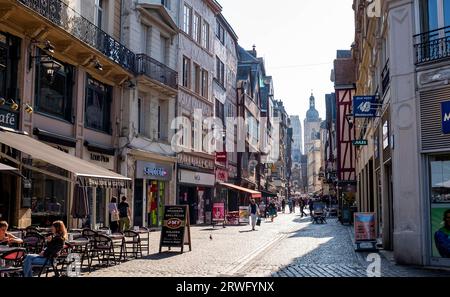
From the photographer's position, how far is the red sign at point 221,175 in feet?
140

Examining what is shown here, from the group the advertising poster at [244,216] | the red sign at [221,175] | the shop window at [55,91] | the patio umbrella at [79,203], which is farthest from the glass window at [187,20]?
the patio umbrella at [79,203]

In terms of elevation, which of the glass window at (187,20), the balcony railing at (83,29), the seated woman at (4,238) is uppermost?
the glass window at (187,20)

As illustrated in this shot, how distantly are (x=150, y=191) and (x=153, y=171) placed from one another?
1.12m

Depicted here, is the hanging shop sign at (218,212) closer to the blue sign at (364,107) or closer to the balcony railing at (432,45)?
the blue sign at (364,107)

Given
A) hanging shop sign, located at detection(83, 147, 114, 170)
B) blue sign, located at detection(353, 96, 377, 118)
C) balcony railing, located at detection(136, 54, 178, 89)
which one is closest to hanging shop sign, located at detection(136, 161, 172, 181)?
hanging shop sign, located at detection(83, 147, 114, 170)

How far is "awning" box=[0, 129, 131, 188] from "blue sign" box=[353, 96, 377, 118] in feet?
27.9

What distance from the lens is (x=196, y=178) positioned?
36500mm

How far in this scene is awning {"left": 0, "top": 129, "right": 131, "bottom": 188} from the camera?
1308cm

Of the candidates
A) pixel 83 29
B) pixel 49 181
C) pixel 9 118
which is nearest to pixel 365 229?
pixel 49 181

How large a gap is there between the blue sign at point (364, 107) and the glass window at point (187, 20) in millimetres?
18382

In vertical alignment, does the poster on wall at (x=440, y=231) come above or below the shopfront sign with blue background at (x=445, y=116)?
below

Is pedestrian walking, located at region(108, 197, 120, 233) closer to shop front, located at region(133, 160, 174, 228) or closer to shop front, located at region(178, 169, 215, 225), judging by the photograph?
shop front, located at region(133, 160, 174, 228)

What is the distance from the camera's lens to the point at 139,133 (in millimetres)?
28500

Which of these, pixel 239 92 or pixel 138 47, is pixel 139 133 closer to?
pixel 138 47
